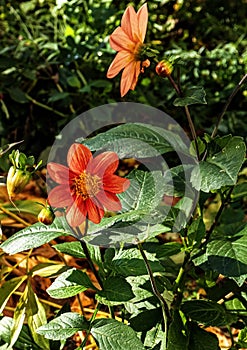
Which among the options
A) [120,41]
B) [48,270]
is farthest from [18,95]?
[120,41]

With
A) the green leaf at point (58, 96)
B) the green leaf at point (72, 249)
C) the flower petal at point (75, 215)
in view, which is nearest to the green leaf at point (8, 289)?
the green leaf at point (72, 249)

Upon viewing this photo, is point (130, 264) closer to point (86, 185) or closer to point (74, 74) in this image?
point (86, 185)

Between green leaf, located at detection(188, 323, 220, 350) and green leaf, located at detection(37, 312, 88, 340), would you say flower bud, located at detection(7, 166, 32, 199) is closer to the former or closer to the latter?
green leaf, located at detection(37, 312, 88, 340)

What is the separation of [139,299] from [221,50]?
107cm

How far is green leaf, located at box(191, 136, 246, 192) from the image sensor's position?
0.73 m

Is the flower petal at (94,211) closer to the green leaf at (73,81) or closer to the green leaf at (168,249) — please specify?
the green leaf at (168,249)

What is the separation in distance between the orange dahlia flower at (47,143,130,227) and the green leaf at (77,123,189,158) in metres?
0.04

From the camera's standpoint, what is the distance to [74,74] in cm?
160

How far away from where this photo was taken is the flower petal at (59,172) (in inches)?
30.2

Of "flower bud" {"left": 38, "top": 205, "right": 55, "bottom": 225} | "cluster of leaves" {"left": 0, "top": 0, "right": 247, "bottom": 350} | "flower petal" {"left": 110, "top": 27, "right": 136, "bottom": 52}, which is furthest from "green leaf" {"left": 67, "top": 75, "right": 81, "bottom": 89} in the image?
"flower bud" {"left": 38, "top": 205, "right": 55, "bottom": 225}

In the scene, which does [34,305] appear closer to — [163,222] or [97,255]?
[97,255]

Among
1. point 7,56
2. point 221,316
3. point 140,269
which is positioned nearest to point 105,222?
point 140,269

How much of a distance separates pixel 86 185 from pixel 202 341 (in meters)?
0.30

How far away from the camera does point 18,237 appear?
80 centimetres
